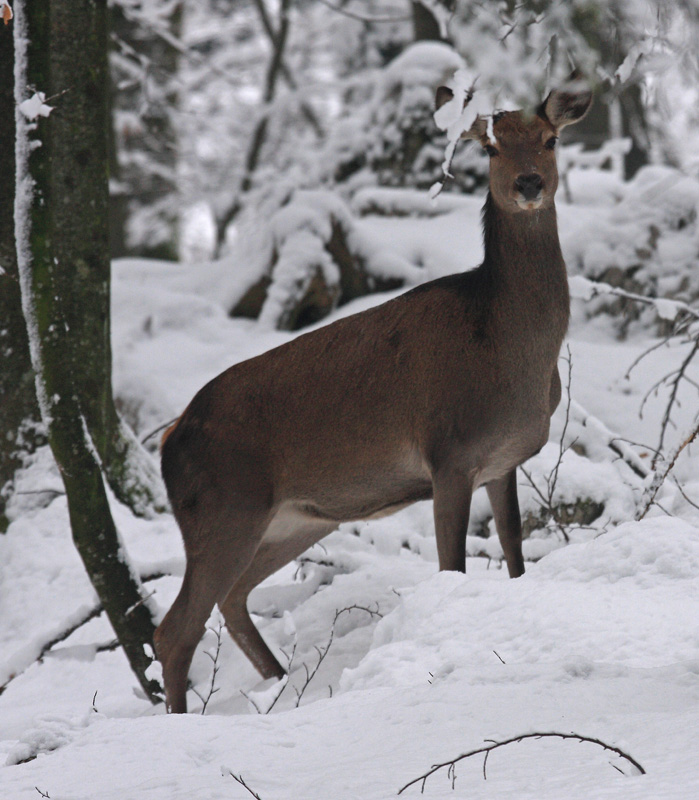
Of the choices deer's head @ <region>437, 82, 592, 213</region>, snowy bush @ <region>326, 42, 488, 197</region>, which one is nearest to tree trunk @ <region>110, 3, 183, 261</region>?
snowy bush @ <region>326, 42, 488, 197</region>

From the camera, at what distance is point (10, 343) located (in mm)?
5938

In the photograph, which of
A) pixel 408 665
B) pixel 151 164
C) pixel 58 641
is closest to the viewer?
pixel 408 665

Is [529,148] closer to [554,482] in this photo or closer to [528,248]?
[528,248]

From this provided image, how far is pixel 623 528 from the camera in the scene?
4113mm

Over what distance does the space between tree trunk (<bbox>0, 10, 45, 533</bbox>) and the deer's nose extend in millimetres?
2690

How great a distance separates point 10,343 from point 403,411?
2429 mm

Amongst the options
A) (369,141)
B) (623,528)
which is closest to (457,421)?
(623,528)

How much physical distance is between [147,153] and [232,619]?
2083 centimetres

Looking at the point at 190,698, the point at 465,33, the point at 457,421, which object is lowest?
the point at 190,698

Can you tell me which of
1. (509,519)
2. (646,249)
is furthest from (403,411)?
(646,249)

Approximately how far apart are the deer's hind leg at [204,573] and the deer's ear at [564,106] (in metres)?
2.21

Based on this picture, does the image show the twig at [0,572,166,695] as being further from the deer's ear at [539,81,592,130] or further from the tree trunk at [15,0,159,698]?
the deer's ear at [539,81,592,130]

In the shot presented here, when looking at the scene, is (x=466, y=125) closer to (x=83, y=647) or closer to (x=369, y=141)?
(x=83, y=647)

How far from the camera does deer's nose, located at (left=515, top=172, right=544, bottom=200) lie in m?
4.54
